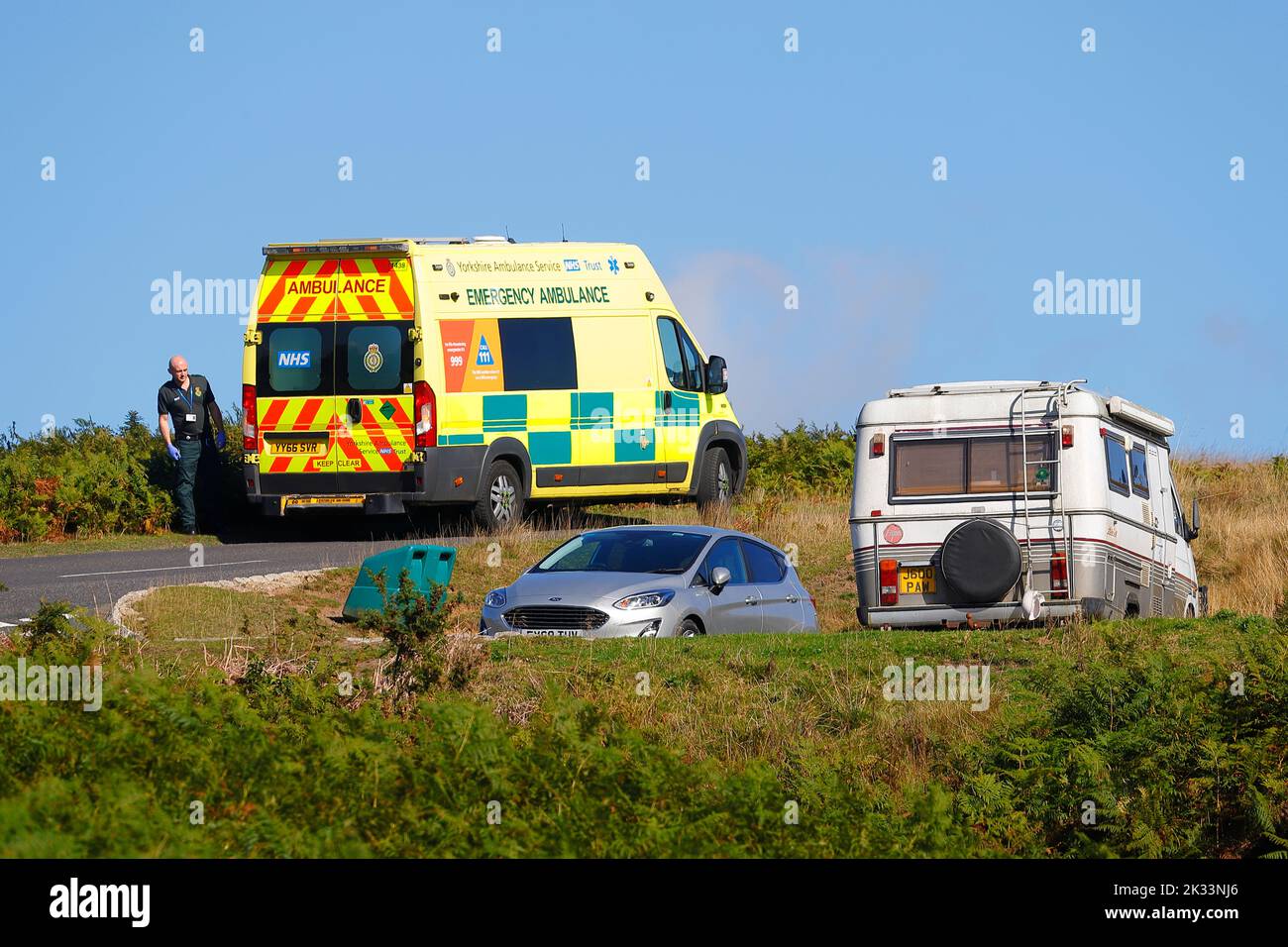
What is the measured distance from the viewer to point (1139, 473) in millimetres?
17703

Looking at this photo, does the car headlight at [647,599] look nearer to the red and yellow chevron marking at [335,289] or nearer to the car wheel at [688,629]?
the car wheel at [688,629]

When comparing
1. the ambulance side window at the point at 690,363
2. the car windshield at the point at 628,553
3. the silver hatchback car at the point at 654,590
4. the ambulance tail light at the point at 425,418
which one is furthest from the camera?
the ambulance side window at the point at 690,363

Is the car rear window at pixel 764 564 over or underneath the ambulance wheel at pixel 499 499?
underneath

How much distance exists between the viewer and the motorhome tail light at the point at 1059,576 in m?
16.0

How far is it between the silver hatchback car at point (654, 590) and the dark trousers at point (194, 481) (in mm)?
8404

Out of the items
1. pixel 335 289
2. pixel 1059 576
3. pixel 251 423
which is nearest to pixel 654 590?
pixel 1059 576

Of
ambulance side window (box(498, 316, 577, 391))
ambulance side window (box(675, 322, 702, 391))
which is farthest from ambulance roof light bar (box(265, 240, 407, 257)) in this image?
ambulance side window (box(675, 322, 702, 391))

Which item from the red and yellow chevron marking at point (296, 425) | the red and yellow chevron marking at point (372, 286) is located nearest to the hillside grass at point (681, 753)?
the red and yellow chevron marking at point (296, 425)

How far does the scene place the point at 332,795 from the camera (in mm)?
7848

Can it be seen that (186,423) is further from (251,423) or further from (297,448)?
(297,448)

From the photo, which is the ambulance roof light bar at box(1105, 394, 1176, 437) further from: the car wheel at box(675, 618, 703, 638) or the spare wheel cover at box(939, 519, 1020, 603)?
the car wheel at box(675, 618, 703, 638)

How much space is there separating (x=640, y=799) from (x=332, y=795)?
1391mm
